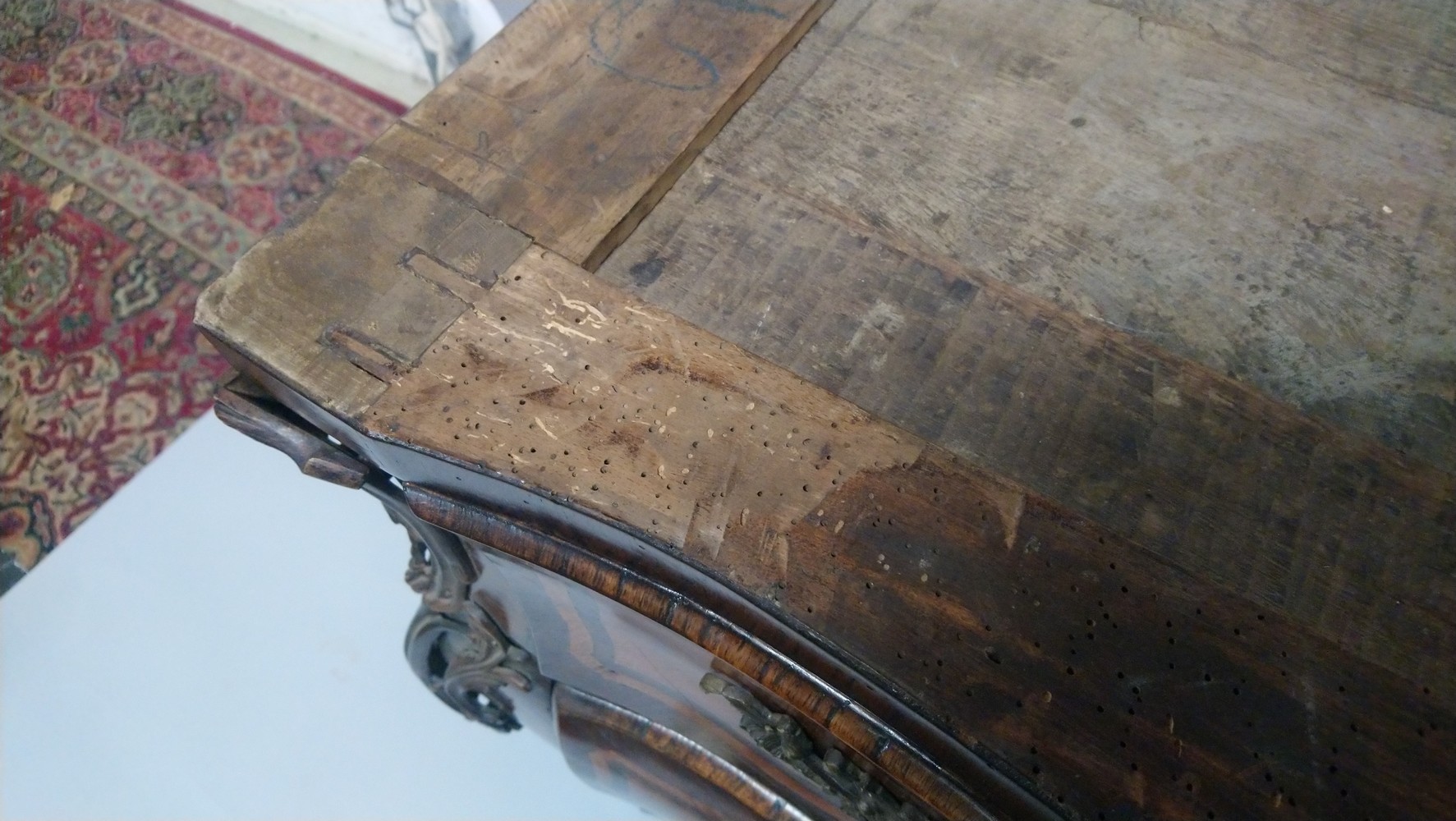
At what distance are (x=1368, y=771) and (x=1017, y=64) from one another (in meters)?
0.63

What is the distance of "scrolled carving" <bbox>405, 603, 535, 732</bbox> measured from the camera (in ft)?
3.46

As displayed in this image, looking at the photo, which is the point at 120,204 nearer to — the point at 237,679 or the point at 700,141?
the point at 237,679

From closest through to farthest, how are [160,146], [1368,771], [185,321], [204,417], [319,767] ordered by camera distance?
[1368,771] → [319,767] → [204,417] → [185,321] → [160,146]

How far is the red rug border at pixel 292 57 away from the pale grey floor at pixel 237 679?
0.89m

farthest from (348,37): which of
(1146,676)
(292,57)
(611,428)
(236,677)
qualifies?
(1146,676)

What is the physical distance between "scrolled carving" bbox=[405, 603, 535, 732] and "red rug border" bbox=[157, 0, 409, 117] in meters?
1.24

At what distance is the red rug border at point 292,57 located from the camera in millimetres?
2043

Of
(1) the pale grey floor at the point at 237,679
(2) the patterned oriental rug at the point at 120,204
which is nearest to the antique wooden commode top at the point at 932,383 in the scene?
(1) the pale grey floor at the point at 237,679

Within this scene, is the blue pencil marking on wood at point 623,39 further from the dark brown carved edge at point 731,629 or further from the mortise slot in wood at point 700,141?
the dark brown carved edge at point 731,629

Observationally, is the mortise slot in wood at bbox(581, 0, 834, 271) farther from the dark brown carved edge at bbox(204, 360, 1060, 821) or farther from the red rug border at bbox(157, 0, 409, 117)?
the red rug border at bbox(157, 0, 409, 117)

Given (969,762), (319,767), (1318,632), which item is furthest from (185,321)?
(1318,632)

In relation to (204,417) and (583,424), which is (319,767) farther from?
(583,424)

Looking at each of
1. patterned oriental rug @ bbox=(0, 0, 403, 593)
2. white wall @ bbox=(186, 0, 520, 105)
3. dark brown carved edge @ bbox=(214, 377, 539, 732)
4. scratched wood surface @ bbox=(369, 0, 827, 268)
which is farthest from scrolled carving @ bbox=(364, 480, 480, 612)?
white wall @ bbox=(186, 0, 520, 105)

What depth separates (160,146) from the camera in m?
2.02
